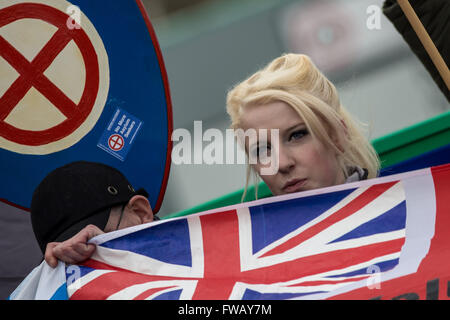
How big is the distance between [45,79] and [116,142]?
10.9 inches

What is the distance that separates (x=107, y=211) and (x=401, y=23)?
1.14 meters

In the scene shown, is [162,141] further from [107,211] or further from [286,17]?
[286,17]

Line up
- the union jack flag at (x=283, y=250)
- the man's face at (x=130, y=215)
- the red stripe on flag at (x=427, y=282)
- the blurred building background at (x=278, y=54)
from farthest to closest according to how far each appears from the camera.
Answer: the blurred building background at (x=278, y=54) < the man's face at (x=130, y=215) < the union jack flag at (x=283, y=250) < the red stripe on flag at (x=427, y=282)

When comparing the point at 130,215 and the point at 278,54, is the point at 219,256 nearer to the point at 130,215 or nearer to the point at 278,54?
the point at 130,215

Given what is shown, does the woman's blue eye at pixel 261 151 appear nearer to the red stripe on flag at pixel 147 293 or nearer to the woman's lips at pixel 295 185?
the woman's lips at pixel 295 185

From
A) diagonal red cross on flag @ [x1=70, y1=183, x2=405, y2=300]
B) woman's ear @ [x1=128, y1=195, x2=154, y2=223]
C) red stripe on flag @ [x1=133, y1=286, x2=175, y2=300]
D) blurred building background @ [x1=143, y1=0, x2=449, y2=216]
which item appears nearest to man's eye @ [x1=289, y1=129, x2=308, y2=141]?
diagonal red cross on flag @ [x1=70, y1=183, x2=405, y2=300]

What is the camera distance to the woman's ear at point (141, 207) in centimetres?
192

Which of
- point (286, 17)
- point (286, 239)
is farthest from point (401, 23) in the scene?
point (286, 17)

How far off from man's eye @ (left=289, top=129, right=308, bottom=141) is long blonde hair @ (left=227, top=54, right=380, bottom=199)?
22 millimetres

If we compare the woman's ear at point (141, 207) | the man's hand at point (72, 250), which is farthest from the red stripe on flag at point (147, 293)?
the woman's ear at point (141, 207)

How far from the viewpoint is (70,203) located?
1824 millimetres

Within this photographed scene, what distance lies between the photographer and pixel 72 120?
7.29 ft

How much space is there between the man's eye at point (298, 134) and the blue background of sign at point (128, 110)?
54 cm

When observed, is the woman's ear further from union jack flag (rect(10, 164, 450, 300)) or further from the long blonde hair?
the long blonde hair
